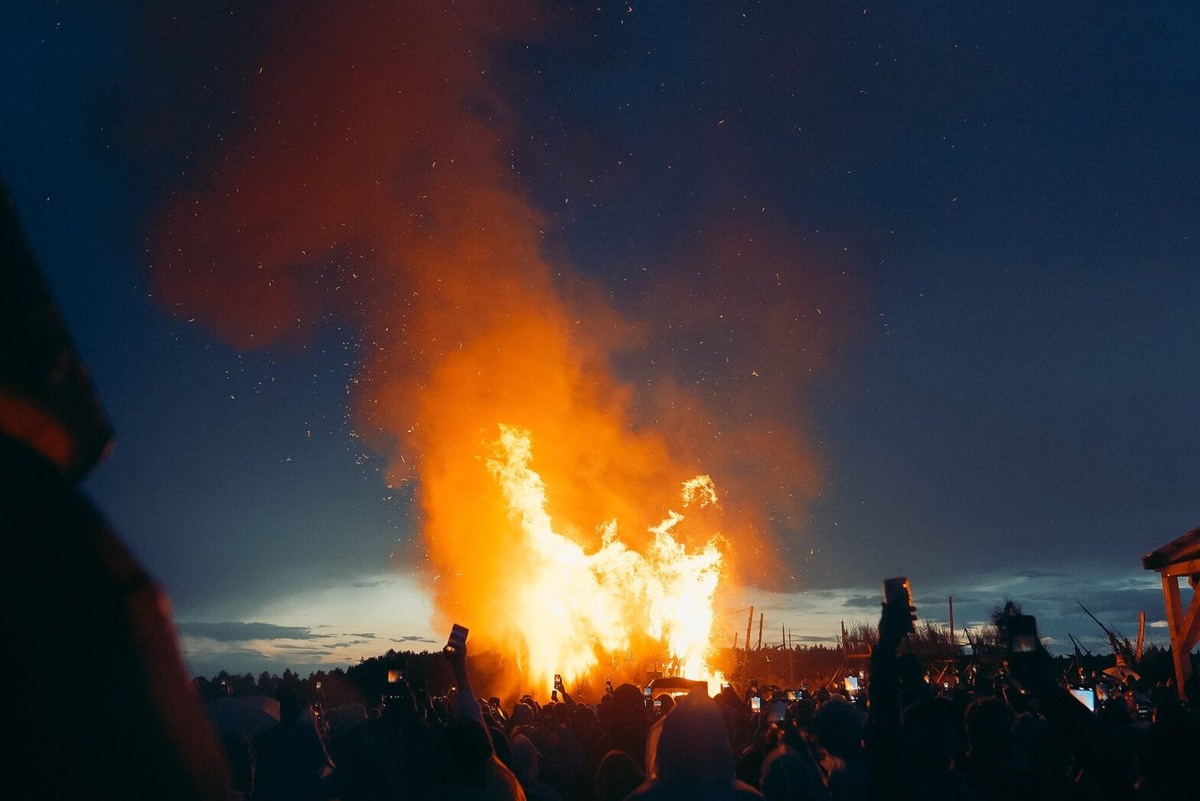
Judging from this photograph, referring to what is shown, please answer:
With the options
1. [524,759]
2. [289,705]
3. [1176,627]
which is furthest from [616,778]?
[1176,627]

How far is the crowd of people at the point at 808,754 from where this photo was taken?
3.69 meters

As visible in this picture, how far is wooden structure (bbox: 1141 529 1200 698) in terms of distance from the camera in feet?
40.8

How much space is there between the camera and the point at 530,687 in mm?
49062

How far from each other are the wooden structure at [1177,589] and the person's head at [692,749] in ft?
39.3

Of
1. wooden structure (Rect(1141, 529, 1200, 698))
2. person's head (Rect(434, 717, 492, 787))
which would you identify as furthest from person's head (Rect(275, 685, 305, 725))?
wooden structure (Rect(1141, 529, 1200, 698))

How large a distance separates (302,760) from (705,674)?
1508 inches

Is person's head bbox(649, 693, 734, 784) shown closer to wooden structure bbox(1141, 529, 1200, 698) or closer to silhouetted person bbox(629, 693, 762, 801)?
silhouetted person bbox(629, 693, 762, 801)

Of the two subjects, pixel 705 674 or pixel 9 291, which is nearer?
pixel 9 291

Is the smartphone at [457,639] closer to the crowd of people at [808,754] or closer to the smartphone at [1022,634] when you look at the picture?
the crowd of people at [808,754]

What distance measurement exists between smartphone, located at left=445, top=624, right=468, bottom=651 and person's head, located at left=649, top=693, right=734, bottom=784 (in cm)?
361

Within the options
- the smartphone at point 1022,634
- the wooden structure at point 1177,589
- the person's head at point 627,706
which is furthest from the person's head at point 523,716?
the wooden structure at point 1177,589

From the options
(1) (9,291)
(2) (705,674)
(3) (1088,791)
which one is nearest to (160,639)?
(1) (9,291)

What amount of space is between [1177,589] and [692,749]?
43.0ft

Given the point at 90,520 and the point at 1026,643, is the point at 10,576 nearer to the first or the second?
the point at 90,520
